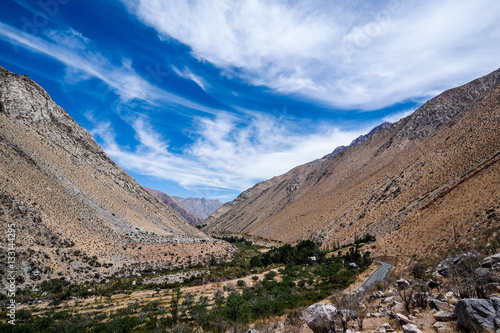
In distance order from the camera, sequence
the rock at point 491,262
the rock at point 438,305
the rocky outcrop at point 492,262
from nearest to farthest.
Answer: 1. the rock at point 438,305
2. the rocky outcrop at point 492,262
3. the rock at point 491,262

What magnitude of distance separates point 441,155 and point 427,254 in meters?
39.7

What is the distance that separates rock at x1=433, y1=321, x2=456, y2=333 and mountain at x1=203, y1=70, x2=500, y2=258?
15.6 m

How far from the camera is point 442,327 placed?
6918 mm

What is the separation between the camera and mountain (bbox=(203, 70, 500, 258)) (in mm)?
25844

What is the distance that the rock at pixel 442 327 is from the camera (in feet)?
22.0

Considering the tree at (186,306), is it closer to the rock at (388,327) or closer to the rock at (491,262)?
the rock at (388,327)

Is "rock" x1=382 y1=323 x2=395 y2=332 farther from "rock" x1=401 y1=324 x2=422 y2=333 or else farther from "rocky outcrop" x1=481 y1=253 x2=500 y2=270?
"rocky outcrop" x1=481 y1=253 x2=500 y2=270

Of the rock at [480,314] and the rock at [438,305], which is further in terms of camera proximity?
the rock at [438,305]

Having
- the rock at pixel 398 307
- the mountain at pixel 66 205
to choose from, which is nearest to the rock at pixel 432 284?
the rock at pixel 398 307

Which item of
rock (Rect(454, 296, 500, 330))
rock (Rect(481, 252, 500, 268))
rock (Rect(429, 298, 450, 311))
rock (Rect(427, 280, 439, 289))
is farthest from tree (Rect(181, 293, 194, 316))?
rock (Rect(481, 252, 500, 268))

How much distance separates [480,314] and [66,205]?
50.2 metres

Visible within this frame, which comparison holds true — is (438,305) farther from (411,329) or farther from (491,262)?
(491,262)

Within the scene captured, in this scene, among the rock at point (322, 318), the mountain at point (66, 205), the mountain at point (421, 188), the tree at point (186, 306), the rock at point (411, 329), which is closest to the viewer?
the rock at point (411, 329)

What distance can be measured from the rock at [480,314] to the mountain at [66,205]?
32.0 meters
